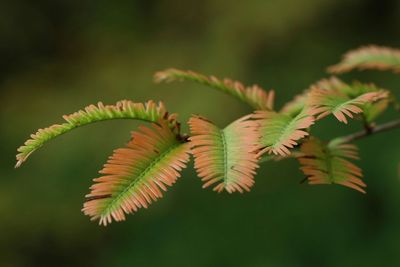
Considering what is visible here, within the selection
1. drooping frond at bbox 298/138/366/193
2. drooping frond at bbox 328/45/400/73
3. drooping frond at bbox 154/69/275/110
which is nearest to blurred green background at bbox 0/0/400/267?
drooping frond at bbox 328/45/400/73

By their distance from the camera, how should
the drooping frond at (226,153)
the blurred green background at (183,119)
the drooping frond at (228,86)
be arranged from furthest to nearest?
the blurred green background at (183,119) → the drooping frond at (228,86) → the drooping frond at (226,153)

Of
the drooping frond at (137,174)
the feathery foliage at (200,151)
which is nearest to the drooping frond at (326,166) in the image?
the feathery foliage at (200,151)

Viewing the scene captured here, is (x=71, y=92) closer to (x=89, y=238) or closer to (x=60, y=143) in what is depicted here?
Answer: (x=60, y=143)

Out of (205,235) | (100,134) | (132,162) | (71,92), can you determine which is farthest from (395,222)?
(132,162)

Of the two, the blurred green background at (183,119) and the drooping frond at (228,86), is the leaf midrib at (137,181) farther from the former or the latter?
the blurred green background at (183,119)

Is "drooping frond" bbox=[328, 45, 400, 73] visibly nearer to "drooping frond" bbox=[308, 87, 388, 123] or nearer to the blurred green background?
"drooping frond" bbox=[308, 87, 388, 123]
